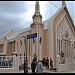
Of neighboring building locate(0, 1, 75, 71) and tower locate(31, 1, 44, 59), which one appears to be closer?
tower locate(31, 1, 44, 59)

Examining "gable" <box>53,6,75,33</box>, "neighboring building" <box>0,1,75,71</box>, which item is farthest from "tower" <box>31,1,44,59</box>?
"gable" <box>53,6,75,33</box>

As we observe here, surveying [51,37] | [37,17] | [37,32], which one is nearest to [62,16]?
[51,37]

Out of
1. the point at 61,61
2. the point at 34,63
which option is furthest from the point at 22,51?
the point at 34,63

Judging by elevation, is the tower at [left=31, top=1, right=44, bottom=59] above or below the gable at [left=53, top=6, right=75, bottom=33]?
below

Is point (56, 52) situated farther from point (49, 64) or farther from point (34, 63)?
point (34, 63)

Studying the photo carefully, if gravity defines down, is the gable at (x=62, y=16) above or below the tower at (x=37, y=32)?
above

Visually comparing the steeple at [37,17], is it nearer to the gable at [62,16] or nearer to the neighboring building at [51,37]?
the neighboring building at [51,37]

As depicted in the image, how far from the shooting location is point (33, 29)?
3278 centimetres

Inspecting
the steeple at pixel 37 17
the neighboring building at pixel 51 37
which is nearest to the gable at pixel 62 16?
the neighboring building at pixel 51 37

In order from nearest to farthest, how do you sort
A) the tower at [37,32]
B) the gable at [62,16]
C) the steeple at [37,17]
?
the tower at [37,32]
the steeple at [37,17]
the gable at [62,16]

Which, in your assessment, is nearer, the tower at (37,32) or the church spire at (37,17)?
the tower at (37,32)

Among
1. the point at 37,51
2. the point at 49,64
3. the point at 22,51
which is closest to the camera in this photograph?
the point at 49,64

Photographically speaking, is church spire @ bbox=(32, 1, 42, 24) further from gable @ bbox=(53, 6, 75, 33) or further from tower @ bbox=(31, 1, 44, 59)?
gable @ bbox=(53, 6, 75, 33)

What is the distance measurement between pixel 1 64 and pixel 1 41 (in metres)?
28.8
